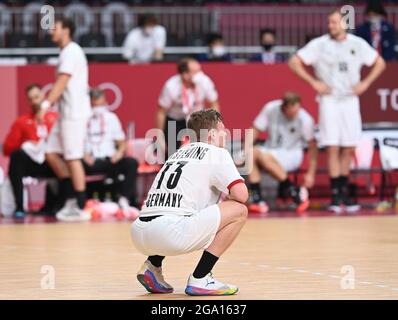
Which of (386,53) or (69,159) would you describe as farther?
(386,53)

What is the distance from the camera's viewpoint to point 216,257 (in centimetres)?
823

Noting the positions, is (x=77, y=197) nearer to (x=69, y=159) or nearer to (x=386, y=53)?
(x=69, y=159)

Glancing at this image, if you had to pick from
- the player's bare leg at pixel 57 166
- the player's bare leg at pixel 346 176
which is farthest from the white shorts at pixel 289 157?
the player's bare leg at pixel 57 166

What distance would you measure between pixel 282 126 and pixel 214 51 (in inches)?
136

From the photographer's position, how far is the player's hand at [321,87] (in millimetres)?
16578

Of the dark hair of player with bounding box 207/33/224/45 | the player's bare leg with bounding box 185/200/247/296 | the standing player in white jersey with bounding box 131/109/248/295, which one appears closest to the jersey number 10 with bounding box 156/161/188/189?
the standing player in white jersey with bounding box 131/109/248/295

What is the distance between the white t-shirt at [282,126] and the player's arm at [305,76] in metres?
0.48

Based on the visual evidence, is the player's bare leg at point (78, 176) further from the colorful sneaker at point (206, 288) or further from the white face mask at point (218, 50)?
the colorful sneaker at point (206, 288)

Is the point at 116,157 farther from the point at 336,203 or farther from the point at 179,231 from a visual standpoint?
the point at 179,231
